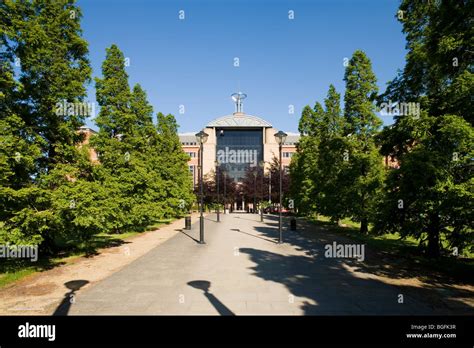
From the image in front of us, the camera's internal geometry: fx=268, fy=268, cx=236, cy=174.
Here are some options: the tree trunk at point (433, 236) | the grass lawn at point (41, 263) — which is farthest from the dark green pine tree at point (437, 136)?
the grass lawn at point (41, 263)

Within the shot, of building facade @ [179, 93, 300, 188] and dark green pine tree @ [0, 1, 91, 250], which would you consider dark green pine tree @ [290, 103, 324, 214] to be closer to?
dark green pine tree @ [0, 1, 91, 250]

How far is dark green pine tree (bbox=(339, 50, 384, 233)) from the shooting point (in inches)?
713

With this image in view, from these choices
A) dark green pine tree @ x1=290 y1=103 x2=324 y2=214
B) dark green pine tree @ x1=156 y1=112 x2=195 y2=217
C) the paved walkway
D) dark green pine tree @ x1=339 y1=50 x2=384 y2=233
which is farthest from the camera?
dark green pine tree @ x1=290 y1=103 x2=324 y2=214

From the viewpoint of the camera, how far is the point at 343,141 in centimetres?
1955

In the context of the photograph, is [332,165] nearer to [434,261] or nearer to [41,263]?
[434,261]

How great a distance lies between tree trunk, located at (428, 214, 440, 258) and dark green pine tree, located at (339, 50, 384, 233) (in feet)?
18.0

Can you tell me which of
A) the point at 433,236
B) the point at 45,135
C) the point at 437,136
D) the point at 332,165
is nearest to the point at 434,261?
the point at 433,236

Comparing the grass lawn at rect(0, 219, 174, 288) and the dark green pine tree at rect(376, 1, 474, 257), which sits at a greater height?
the dark green pine tree at rect(376, 1, 474, 257)

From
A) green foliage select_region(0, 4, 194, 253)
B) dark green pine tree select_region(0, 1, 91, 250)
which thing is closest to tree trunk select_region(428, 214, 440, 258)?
green foliage select_region(0, 4, 194, 253)

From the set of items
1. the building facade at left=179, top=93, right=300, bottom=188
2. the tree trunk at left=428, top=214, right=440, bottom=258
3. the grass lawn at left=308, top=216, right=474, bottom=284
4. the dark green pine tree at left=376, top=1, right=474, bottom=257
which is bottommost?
the grass lawn at left=308, top=216, right=474, bottom=284

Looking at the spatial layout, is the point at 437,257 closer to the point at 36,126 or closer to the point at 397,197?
the point at 397,197
